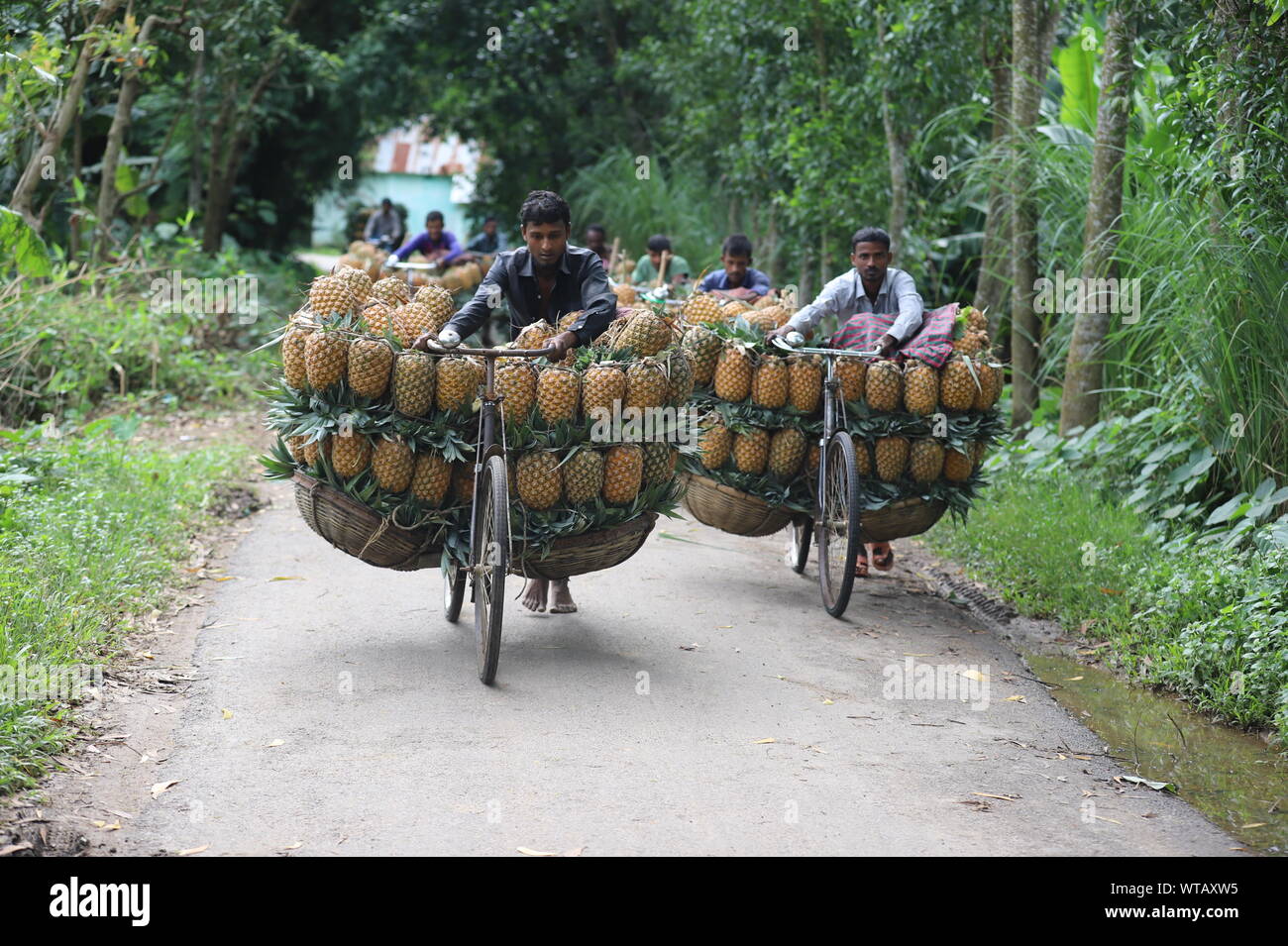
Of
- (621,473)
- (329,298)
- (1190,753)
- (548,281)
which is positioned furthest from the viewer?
(548,281)

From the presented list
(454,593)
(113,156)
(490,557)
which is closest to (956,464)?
(454,593)

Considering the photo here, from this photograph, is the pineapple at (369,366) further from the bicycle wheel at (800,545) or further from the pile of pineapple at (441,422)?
the bicycle wheel at (800,545)

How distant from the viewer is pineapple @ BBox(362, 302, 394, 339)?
22.7 feet

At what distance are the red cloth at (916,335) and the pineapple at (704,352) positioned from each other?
2.55 ft

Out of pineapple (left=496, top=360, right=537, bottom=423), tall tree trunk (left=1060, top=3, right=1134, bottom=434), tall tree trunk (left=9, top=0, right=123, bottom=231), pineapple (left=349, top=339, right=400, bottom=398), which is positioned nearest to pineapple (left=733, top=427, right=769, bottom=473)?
pineapple (left=496, top=360, right=537, bottom=423)

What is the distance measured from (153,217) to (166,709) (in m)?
18.1

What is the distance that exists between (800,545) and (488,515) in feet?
11.1

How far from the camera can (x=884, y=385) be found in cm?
843

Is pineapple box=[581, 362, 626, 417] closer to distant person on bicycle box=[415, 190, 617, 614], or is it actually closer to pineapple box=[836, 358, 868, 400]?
distant person on bicycle box=[415, 190, 617, 614]

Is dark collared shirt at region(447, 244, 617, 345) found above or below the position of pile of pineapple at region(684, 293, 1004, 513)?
above

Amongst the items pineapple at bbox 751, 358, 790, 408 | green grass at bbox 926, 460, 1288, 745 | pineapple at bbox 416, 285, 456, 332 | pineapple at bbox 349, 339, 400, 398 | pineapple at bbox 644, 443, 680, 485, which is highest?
pineapple at bbox 416, 285, 456, 332

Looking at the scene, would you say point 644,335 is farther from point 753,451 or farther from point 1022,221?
point 1022,221

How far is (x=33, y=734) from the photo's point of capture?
17.5 feet

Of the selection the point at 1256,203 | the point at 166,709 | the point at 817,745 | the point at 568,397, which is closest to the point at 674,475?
the point at 568,397
